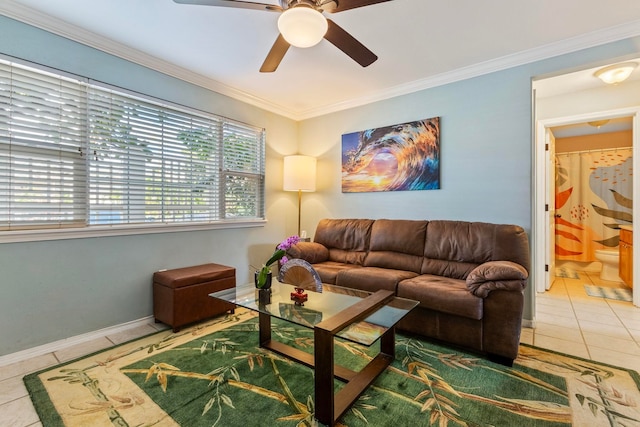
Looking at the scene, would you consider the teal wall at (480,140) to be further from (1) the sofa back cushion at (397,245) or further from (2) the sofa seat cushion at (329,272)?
(2) the sofa seat cushion at (329,272)

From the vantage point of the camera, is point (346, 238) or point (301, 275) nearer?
point (301, 275)

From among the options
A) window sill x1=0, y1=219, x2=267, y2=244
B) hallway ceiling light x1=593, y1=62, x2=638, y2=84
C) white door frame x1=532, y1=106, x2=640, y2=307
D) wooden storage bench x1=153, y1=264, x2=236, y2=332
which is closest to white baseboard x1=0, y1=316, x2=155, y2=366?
wooden storage bench x1=153, y1=264, x2=236, y2=332

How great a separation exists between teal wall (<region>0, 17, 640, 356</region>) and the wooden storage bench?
0.19 meters

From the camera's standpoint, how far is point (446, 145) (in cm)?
317

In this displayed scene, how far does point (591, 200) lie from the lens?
15.2 feet

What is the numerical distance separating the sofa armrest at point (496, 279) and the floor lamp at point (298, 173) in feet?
7.64

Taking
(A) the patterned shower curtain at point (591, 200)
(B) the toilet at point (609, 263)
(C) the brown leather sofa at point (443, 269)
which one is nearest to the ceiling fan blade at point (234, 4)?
(C) the brown leather sofa at point (443, 269)

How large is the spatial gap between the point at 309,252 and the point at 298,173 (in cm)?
111

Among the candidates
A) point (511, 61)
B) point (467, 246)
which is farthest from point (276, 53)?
point (467, 246)

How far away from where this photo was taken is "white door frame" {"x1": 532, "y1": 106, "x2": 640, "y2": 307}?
119 inches

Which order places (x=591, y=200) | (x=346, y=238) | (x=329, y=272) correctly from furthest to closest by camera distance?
(x=591, y=200)
(x=346, y=238)
(x=329, y=272)

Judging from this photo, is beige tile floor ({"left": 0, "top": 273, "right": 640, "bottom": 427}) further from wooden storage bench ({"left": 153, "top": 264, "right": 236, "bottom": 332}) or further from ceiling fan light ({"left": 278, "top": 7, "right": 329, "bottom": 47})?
ceiling fan light ({"left": 278, "top": 7, "right": 329, "bottom": 47})

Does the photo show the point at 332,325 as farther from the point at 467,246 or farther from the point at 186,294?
the point at 467,246

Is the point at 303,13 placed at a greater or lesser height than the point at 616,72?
lesser
